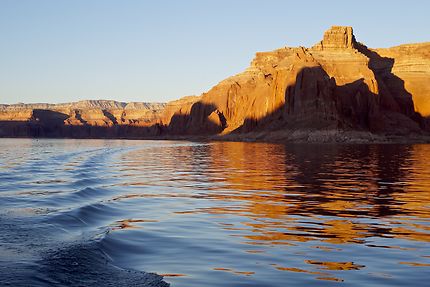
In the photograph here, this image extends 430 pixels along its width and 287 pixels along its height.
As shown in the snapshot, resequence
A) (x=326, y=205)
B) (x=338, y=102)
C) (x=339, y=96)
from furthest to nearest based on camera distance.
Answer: (x=339, y=96), (x=338, y=102), (x=326, y=205)

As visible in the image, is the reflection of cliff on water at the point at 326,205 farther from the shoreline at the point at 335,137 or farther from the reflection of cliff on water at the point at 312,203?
the shoreline at the point at 335,137

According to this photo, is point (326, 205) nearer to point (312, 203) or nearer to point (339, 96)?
point (312, 203)

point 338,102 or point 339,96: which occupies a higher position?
point 339,96

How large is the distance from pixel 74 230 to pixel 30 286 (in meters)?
5.68

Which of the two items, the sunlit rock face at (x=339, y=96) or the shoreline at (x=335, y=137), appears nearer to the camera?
the shoreline at (x=335, y=137)

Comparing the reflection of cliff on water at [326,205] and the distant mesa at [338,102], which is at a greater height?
the distant mesa at [338,102]

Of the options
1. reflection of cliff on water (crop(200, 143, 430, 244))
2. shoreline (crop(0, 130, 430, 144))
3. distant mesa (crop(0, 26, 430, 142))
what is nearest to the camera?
reflection of cliff on water (crop(200, 143, 430, 244))

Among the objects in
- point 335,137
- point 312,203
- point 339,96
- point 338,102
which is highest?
point 339,96

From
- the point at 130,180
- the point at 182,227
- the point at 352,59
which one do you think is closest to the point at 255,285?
the point at 182,227

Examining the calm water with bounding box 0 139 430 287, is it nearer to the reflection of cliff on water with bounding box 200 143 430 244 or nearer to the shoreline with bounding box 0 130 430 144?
the reflection of cliff on water with bounding box 200 143 430 244

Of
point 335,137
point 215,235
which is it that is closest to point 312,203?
point 215,235

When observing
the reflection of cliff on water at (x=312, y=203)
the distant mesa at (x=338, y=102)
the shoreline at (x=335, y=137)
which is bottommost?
the reflection of cliff on water at (x=312, y=203)

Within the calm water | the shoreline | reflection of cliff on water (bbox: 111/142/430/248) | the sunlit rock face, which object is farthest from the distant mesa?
the calm water

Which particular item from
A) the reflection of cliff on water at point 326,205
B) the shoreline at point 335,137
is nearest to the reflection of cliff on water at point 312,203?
the reflection of cliff on water at point 326,205
